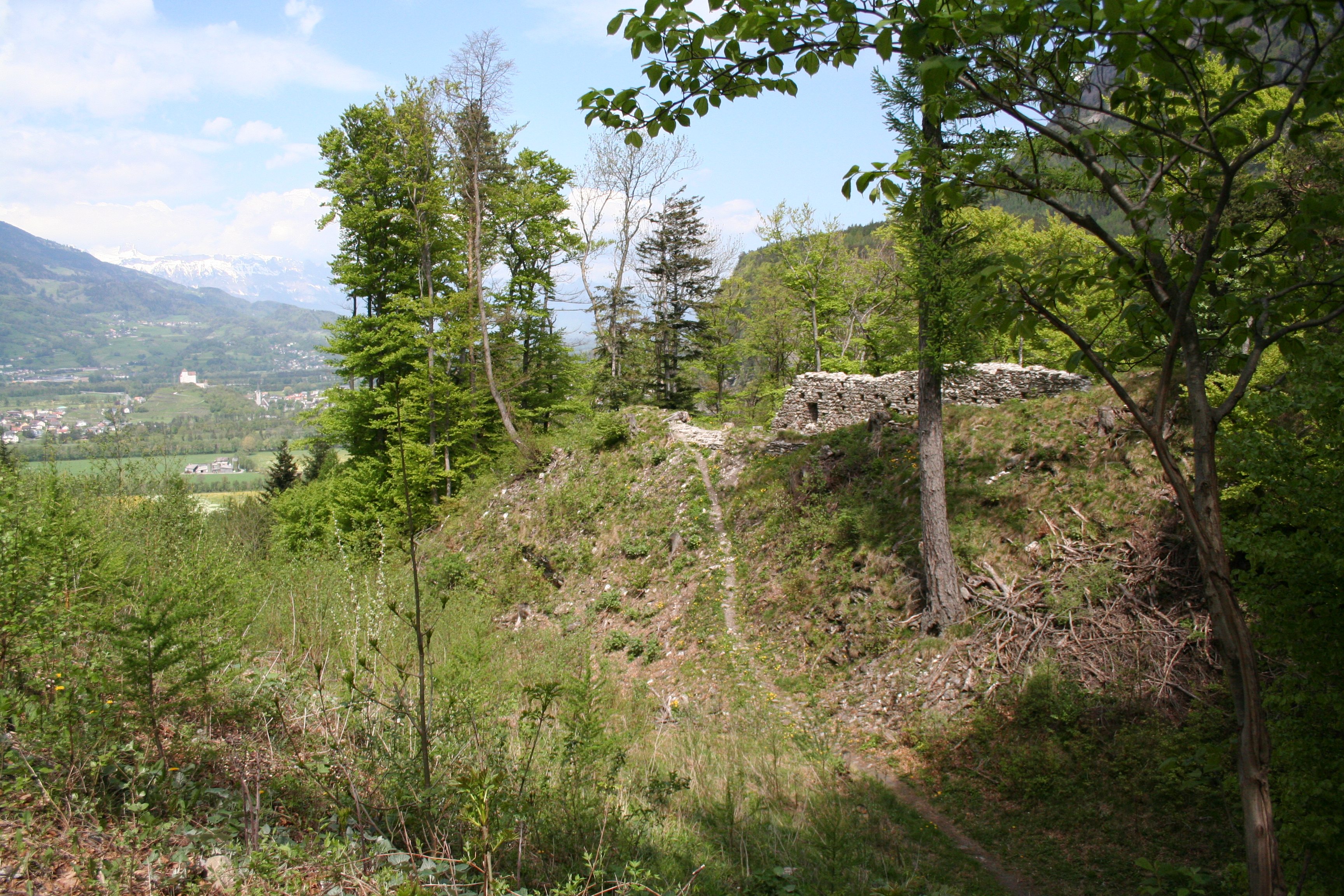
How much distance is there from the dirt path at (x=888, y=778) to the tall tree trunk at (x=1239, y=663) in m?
3.30

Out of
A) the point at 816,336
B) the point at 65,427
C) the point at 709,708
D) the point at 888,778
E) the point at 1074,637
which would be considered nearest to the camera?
the point at 888,778

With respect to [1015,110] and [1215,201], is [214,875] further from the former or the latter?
[1215,201]

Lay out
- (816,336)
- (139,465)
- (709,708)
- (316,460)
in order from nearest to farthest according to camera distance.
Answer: (709,708) < (139,465) < (816,336) < (316,460)

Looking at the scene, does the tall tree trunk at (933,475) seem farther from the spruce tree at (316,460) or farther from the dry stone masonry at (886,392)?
the spruce tree at (316,460)

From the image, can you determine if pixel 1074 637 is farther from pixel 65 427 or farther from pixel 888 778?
pixel 65 427

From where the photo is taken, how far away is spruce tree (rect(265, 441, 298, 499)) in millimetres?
33188

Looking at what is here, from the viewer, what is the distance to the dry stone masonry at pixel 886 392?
11.7 meters

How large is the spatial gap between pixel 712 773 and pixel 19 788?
4.59m

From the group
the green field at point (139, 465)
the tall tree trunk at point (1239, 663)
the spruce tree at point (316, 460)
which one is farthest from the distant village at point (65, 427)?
the spruce tree at point (316, 460)

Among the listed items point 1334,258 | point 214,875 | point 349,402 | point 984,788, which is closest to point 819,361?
point 349,402

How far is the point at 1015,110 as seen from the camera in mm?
2543

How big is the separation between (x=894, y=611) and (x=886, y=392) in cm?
693

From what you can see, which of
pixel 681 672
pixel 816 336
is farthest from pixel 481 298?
pixel 681 672

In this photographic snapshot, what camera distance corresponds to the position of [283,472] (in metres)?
33.9
